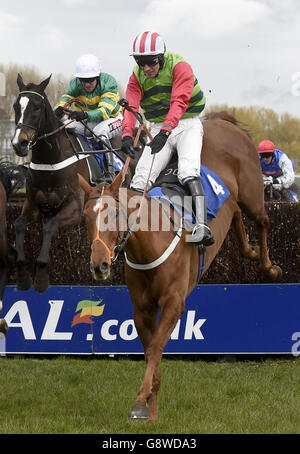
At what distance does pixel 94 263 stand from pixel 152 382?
1066 mm

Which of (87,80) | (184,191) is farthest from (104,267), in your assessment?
(87,80)

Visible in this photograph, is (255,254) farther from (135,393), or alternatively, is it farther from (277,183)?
(277,183)

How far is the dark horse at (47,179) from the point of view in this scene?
6770mm

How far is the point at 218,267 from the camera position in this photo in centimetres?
752

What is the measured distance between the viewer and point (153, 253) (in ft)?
15.5

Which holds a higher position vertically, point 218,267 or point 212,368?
point 218,267

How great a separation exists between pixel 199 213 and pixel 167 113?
1042 millimetres

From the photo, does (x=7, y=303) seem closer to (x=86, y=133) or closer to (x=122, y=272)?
(x=122, y=272)

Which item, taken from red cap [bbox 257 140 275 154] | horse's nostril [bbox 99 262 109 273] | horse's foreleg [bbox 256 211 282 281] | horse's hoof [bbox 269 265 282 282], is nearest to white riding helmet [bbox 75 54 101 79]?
horse's foreleg [bbox 256 211 282 281]

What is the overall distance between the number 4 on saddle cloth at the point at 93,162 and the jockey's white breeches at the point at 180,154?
5.32ft

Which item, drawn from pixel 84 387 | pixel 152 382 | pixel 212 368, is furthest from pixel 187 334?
pixel 152 382

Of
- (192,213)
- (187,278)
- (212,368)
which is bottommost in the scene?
(212,368)

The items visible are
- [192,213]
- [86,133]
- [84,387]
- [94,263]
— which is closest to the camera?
[94,263]

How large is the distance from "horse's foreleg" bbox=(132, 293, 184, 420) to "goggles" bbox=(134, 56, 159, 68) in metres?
1.84
